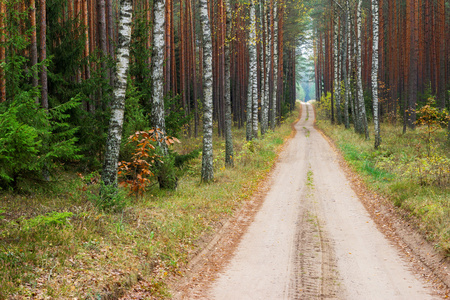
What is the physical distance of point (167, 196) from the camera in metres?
10.4

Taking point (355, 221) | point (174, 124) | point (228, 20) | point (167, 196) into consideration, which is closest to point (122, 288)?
point (167, 196)

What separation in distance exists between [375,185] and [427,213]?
4802 millimetres

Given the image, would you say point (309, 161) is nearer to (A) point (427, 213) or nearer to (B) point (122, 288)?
(A) point (427, 213)

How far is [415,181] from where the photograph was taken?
37.8ft

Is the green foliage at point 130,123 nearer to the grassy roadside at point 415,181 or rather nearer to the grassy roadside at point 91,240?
the grassy roadside at point 91,240

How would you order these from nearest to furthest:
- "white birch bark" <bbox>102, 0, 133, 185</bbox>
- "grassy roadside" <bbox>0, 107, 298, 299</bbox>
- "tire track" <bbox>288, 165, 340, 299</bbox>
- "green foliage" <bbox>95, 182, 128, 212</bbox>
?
"grassy roadside" <bbox>0, 107, 298, 299</bbox> → "tire track" <bbox>288, 165, 340, 299</bbox> → "green foliage" <bbox>95, 182, 128, 212</bbox> → "white birch bark" <bbox>102, 0, 133, 185</bbox>

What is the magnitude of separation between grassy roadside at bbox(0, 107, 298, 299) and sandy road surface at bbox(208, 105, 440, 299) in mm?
1119

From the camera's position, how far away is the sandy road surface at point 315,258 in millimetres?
5617

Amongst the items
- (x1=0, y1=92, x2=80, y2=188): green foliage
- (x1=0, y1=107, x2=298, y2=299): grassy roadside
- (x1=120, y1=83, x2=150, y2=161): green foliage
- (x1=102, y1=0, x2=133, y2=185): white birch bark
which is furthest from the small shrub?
(x1=120, y1=83, x2=150, y2=161): green foliage

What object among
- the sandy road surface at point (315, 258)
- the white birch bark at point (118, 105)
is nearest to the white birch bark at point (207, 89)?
the sandy road surface at point (315, 258)

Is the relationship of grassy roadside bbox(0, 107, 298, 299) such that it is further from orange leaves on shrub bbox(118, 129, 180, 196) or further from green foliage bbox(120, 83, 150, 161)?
green foliage bbox(120, 83, 150, 161)

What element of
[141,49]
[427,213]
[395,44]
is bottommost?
[427,213]

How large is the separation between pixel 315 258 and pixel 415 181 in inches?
256

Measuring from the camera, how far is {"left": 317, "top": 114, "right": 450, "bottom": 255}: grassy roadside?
789 cm
